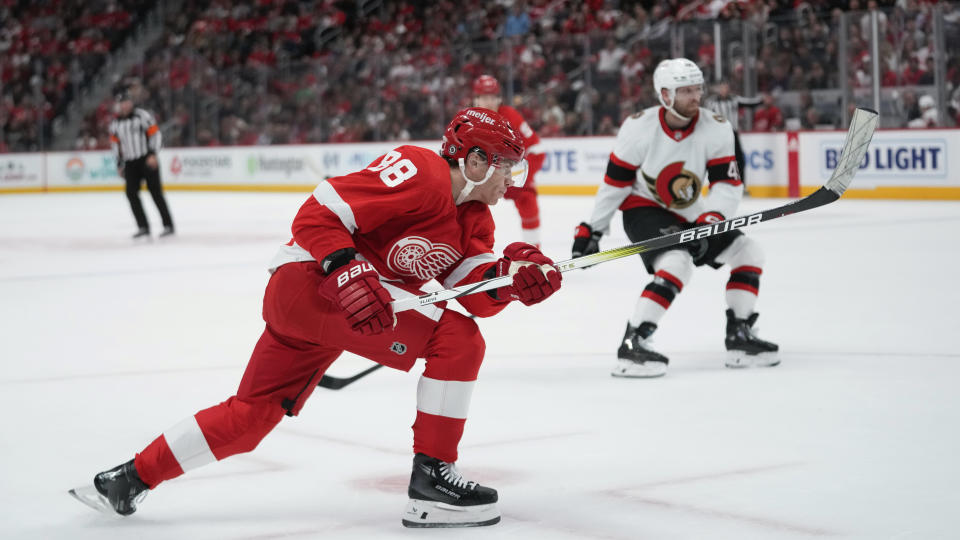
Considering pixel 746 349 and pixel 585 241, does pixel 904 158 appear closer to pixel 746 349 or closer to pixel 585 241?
pixel 746 349

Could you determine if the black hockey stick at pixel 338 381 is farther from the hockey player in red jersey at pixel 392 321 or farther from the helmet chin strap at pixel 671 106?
the helmet chin strap at pixel 671 106

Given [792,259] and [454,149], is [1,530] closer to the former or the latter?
[454,149]

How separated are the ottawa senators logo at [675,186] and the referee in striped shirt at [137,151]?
7351 millimetres

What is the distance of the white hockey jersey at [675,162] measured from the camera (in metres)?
5.14

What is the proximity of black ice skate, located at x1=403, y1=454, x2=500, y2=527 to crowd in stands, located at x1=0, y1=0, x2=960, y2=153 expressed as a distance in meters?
9.67

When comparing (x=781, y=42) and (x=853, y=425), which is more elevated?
(x=781, y=42)

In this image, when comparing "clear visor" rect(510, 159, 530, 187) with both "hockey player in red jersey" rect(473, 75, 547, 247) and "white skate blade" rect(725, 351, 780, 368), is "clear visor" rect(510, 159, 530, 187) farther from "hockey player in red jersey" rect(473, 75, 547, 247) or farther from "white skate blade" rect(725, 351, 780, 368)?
"hockey player in red jersey" rect(473, 75, 547, 247)

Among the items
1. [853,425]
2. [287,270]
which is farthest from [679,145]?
[287,270]

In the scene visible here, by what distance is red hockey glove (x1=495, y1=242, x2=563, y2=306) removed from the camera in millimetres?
2979

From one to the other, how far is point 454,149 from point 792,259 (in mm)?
6093

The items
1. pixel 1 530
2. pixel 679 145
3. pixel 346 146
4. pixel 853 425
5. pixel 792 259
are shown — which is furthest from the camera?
pixel 346 146

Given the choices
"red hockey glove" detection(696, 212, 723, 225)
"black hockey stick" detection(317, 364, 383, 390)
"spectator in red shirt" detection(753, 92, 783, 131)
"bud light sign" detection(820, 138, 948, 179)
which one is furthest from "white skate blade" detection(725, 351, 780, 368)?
"spectator in red shirt" detection(753, 92, 783, 131)

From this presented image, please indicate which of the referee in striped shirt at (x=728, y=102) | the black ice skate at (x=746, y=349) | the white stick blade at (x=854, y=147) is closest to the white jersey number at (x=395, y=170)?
the white stick blade at (x=854, y=147)

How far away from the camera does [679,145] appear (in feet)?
16.9
